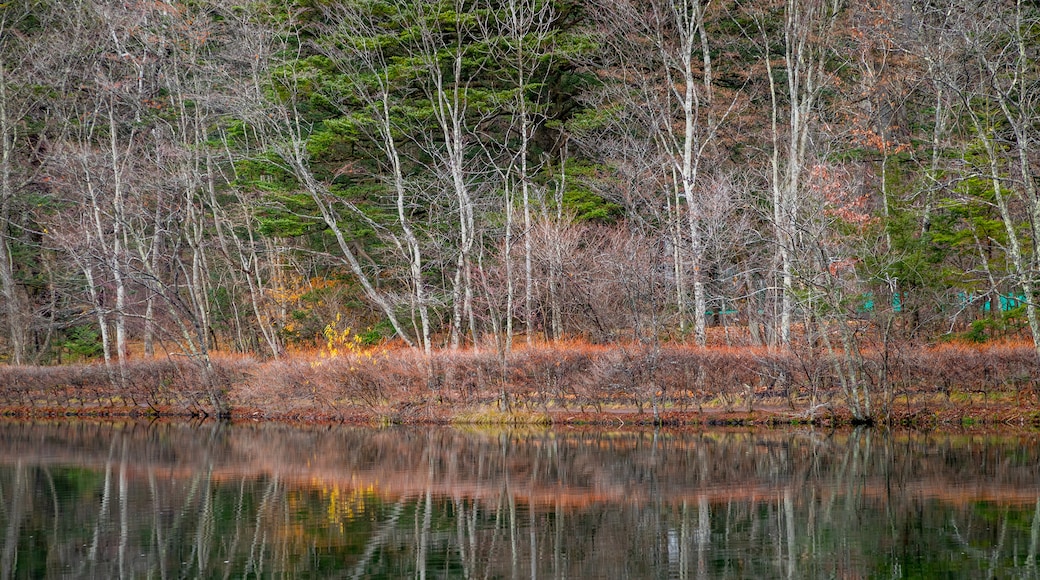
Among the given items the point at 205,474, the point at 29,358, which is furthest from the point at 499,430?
the point at 29,358

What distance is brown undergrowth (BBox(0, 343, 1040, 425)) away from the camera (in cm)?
2147

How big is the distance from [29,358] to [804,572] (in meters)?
35.5

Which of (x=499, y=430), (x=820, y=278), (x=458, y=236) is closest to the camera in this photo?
(x=820, y=278)

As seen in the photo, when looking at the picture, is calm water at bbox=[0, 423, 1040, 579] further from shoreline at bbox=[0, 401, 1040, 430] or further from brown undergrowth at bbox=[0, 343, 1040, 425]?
brown undergrowth at bbox=[0, 343, 1040, 425]

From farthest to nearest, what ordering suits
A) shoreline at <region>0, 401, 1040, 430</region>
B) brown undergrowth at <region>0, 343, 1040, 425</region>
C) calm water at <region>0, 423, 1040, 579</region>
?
brown undergrowth at <region>0, 343, 1040, 425</region> < shoreline at <region>0, 401, 1040, 430</region> < calm water at <region>0, 423, 1040, 579</region>

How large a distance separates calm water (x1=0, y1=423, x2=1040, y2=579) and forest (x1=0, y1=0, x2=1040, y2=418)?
5.66 meters

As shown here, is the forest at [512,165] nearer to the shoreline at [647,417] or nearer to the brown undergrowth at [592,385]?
the brown undergrowth at [592,385]

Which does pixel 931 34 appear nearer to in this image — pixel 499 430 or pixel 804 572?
pixel 499 430

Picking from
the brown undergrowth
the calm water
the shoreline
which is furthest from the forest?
the calm water

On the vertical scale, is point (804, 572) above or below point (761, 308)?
below

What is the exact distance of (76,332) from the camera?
3944 cm

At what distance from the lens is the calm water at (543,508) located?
1027 cm

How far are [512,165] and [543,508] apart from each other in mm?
16490

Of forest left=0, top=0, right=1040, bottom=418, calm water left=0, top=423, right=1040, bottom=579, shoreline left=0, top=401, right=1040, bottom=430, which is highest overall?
forest left=0, top=0, right=1040, bottom=418
